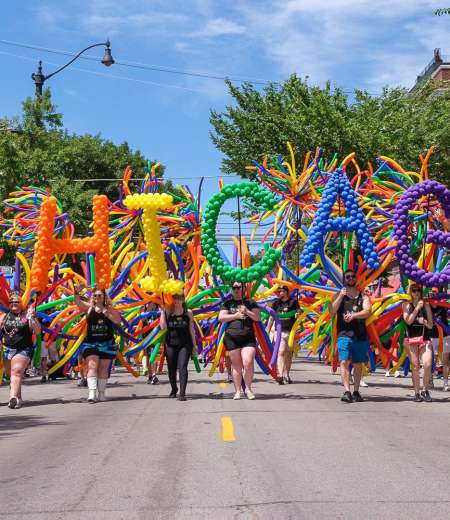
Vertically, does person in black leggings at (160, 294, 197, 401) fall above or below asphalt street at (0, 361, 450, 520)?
above

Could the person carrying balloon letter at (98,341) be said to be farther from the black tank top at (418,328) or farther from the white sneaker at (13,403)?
the black tank top at (418,328)

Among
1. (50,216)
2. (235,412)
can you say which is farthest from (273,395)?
(50,216)

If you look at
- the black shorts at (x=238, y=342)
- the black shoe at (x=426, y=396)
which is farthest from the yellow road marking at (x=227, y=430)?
the black shoe at (x=426, y=396)

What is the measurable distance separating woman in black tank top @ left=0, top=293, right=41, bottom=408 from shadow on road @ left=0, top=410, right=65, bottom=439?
98cm

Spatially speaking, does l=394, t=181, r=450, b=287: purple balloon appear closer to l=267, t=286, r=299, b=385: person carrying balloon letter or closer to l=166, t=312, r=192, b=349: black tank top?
l=267, t=286, r=299, b=385: person carrying balloon letter

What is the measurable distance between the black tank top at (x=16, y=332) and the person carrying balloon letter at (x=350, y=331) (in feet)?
14.9

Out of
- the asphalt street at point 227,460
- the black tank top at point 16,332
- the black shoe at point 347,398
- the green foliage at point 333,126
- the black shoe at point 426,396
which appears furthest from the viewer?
the green foliage at point 333,126

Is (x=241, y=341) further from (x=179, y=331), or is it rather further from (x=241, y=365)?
(x=179, y=331)

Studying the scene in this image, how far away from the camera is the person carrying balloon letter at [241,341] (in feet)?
39.6

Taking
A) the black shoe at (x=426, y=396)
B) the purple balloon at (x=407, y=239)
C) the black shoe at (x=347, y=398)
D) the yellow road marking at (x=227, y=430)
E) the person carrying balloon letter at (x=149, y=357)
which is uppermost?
the purple balloon at (x=407, y=239)

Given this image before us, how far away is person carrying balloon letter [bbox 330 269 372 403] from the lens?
11.5 metres

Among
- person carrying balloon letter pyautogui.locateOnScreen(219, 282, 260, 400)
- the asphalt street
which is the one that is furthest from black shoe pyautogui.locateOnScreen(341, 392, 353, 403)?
person carrying balloon letter pyautogui.locateOnScreen(219, 282, 260, 400)

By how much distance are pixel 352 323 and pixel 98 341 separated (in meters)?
3.83

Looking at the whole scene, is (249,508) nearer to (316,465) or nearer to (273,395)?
(316,465)
